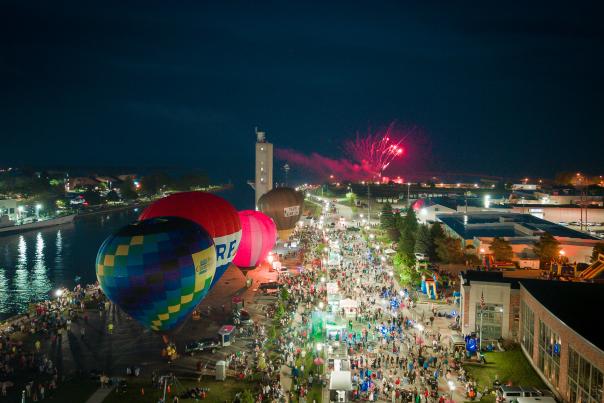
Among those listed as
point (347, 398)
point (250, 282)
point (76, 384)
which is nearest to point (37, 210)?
point (250, 282)

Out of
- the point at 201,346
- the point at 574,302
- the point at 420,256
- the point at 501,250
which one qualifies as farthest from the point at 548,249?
the point at 201,346

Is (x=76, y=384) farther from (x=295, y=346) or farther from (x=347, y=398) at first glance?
(x=347, y=398)

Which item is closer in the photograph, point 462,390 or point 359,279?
point 462,390

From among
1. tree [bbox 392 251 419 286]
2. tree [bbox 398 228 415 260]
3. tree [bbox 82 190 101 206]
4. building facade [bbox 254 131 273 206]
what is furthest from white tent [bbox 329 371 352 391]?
tree [bbox 82 190 101 206]

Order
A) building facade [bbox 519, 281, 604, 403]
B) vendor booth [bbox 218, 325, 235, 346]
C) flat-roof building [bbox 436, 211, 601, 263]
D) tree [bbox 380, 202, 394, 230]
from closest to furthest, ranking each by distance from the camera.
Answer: building facade [bbox 519, 281, 604, 403] < vendor booth [bbox 218, 325, 235, 346] < flat-roof building [bbox 436, 211, 601, 263] < tree [bbox 380, 202, 394, 230]

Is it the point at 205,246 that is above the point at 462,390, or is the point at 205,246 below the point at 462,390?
above

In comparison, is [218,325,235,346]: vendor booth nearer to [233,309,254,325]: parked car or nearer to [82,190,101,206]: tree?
[233,309,254,325]: parked car

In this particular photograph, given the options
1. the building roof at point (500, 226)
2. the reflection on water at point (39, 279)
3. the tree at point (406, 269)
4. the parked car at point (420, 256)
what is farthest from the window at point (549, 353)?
the reflection on water at point (39, 279)
